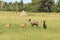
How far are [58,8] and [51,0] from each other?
2.08 m

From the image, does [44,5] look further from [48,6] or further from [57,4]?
[57,4]

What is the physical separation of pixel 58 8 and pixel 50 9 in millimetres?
1540

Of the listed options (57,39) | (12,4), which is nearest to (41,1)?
(12,4)

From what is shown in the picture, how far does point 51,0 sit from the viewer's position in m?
43.4

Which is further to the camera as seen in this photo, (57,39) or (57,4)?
(57,4)

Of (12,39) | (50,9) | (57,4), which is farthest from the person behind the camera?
(57,4)

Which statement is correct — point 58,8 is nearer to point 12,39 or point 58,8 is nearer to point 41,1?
point 41,1

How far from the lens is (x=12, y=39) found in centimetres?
1058

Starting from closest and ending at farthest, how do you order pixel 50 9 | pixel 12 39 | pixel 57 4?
1. pixel 12 39
2. pixel 50 9
3. pixel 57 4

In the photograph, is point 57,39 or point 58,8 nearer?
point 57,39

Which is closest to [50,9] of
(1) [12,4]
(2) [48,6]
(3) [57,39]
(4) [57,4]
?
(2) [48,6]

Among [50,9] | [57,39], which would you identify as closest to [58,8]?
[50,9]

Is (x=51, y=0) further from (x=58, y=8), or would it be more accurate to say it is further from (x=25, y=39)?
(x=25, y=39)

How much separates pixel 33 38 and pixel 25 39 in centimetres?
44
